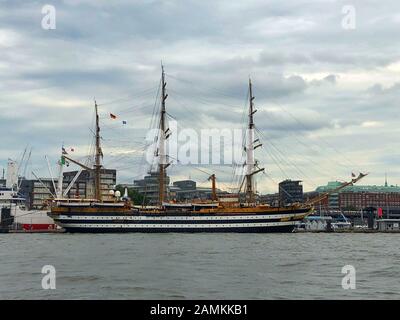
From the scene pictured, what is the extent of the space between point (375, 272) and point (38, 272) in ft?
82.1

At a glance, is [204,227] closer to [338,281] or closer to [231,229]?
[231,229]

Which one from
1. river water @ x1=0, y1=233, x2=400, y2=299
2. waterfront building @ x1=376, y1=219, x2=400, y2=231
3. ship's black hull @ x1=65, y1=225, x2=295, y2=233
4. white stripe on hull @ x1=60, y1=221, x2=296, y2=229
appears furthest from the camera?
waterfront building @ x1=376, y1=219, x2=400, y2=231

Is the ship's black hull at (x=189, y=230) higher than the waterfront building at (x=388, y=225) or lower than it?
higher

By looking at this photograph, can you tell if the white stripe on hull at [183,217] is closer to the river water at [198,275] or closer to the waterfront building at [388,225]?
the river water at [198,275]

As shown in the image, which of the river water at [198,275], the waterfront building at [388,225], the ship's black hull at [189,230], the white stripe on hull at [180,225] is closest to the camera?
the river water at [198,275]

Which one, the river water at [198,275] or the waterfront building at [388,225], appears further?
the waterfront building at [388,225]

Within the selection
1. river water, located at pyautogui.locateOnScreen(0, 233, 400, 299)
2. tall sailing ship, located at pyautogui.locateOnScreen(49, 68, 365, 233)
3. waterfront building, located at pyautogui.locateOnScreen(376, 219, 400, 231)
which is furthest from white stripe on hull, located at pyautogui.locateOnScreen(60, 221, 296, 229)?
waterfront building, located at pyautogui.locateOnScreen(376, 219, 400, 231)

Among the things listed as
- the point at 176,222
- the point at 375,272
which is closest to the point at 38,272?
the point at 375,272

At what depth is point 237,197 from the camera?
11988 centimetres

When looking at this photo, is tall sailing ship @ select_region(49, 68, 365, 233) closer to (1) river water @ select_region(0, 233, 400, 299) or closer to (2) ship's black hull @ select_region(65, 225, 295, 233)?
(2) ship's black hull @ select_region(65, 225, 295, 233)

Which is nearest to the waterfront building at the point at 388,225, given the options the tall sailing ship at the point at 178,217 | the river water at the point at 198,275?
the tall sailing ship at the point at 178,217

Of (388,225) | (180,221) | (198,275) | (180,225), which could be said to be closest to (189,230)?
(180,225)

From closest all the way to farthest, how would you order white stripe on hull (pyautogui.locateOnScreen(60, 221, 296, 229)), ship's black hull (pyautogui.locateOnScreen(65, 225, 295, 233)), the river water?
the river water < ship's black hull (pyautogui.locateOnScreen(65, 225, 295, 233)) < white stripe on hull (pyautogui.locateOnScreen(60, 221, 296, 229))

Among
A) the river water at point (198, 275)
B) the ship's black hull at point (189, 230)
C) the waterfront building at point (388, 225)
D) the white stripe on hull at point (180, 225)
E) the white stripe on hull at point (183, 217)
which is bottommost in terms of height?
the waterfront building at point (388, 225)
